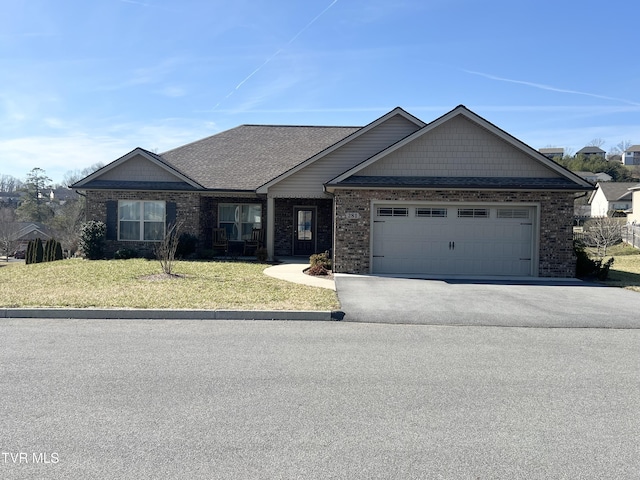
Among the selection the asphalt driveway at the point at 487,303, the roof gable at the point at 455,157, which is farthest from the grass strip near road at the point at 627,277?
the roof gable at the point at 455,157

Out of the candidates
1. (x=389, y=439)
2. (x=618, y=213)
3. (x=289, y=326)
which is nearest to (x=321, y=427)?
(x=389, y=439)

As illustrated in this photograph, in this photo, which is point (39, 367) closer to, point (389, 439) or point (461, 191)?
point (389, 439)

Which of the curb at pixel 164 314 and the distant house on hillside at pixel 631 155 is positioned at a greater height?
the distant house on hillside at pixel 631 155

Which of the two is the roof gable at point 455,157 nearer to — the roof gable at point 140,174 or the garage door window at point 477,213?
the garage door window at point 477,213

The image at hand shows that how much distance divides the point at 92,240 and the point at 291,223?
8.31m

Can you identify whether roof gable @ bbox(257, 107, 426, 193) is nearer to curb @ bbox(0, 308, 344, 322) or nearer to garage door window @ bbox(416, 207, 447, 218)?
garage door window @ bbox(416, 207, 447, 218)

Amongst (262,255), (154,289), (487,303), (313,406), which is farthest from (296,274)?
(313,406)

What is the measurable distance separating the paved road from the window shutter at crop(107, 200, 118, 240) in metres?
12.6

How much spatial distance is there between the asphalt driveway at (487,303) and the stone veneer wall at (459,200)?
0.99 metres

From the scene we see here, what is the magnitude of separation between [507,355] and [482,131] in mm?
10793

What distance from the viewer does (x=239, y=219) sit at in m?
21.4

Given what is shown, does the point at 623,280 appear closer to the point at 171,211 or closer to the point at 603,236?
the point at 603,236

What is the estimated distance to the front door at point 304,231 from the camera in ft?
70.4

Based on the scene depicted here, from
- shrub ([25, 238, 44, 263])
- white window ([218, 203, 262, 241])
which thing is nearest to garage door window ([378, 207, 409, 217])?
white window ([218, 203, 262, 241])
